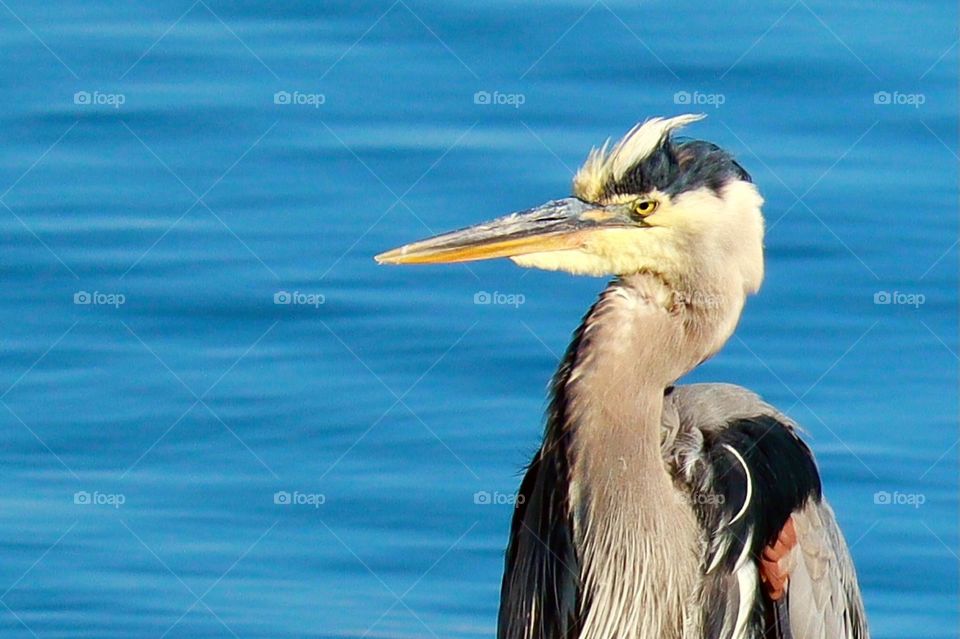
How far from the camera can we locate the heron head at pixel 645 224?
16.5 feet

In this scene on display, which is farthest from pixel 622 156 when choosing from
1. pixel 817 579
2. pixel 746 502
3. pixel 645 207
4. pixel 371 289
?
pixel 371 289

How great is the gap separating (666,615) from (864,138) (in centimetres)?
420

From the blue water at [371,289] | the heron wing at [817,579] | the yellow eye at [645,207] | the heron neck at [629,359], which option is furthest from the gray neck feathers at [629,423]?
the blue water at [371,289]

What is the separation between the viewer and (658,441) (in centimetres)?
511

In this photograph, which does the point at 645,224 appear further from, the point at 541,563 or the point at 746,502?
the point at 541,563

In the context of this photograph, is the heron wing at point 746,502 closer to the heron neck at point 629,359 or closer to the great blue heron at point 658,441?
the great blue heron at point 658,441

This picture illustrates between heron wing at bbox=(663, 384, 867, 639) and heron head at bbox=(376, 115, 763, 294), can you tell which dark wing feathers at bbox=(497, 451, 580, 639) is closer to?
heron wing at bbox=(663, 384, 867, 639)

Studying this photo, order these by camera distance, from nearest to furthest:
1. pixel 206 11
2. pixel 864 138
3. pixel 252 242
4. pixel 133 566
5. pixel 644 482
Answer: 1. pixel 644 482
2. pixel 133 566
3. pixel 252 242
4. pixel 864 138
5. pixel 206 11

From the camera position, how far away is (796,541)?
5297mm

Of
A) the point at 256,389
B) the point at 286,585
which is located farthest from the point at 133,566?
the point at 256,389

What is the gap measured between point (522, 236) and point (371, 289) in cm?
328

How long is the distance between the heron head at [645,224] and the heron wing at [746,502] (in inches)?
15.7

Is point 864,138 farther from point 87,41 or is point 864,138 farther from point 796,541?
point 796,541

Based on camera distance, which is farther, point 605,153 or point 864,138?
point 864,138
